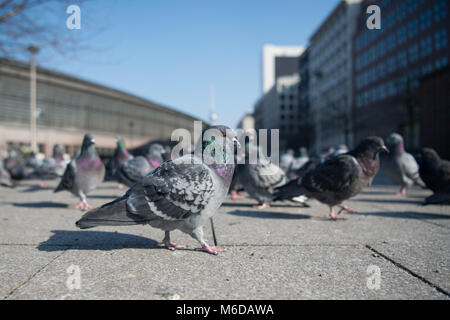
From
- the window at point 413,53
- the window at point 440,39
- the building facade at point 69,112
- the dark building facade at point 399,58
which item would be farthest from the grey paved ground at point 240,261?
the window at point 413,53

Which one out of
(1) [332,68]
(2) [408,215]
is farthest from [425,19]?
(2) [408,215]

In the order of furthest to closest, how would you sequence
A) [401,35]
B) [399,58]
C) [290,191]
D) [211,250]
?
[399,58]
[401,35]
[290,191]
[211,250]

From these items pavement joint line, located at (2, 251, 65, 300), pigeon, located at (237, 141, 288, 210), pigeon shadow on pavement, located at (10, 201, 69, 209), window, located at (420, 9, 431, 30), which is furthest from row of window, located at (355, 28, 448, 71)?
pavement joint line, located at (2, 251, 65, 300)

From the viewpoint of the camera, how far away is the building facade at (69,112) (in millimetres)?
33625

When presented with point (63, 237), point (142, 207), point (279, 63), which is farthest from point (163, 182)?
point (279, 63)

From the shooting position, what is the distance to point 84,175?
5.96 metres

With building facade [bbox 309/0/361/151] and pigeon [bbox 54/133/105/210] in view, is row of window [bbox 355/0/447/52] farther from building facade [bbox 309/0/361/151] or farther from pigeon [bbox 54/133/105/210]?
pigeon [bbox 54/133/105/210]

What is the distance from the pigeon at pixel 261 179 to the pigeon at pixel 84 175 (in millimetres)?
2844

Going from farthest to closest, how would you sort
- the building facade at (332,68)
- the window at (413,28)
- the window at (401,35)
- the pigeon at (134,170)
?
1. the building facade at (332,68)
2. the window at (401,35)
3. the window at (413,28)
4. the pigeon at (134,170)

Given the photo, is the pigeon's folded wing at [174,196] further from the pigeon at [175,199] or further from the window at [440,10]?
the window at [440,10]

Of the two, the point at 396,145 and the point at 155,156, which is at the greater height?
the point at 396,145

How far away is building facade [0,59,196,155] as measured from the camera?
110 ft

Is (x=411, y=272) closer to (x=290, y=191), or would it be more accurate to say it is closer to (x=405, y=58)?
(x=290, y=191)

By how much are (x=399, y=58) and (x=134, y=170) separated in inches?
1863
